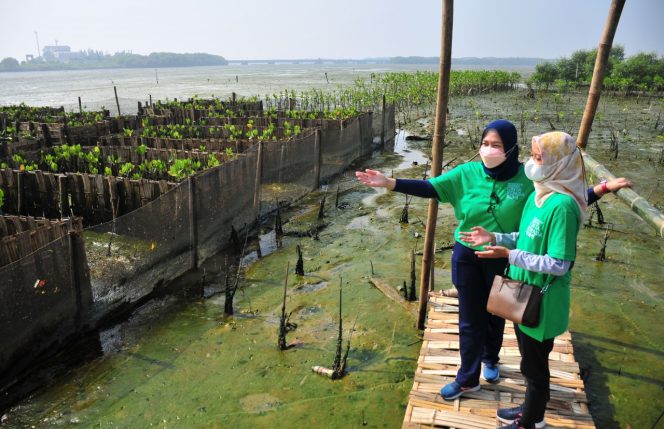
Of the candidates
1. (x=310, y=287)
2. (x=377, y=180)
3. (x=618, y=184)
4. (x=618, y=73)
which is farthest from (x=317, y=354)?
(x=618, y=73)

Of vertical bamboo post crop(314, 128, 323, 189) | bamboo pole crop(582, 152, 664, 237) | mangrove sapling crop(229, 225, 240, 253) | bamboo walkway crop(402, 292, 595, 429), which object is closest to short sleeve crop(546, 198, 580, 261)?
bamboo pole crop(582, 152, 664, 237)

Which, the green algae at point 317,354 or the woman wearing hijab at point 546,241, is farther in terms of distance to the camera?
the green algae at point 317,354

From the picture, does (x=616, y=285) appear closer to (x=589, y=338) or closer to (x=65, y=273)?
(x=589, y=338)

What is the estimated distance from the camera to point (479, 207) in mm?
3420

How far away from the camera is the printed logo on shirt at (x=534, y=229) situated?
2861 millimetres

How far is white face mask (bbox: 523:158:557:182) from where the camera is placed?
109 inches

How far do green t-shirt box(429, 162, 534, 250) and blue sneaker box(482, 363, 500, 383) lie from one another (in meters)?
1.18

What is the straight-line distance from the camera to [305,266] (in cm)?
822

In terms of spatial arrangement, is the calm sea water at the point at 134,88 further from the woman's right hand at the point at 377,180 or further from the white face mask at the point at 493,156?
the white face mask at the point at 493,156

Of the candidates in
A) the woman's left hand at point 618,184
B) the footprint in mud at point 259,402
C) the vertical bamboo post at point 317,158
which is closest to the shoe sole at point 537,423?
the woman's left hand at point 618,184

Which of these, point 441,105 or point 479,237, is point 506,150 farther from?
point 441,105

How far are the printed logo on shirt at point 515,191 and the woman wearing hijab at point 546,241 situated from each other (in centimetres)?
21

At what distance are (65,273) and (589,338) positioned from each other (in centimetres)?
625

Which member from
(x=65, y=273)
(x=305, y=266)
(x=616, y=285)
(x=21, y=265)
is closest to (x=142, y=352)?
(x=65, y=273)
